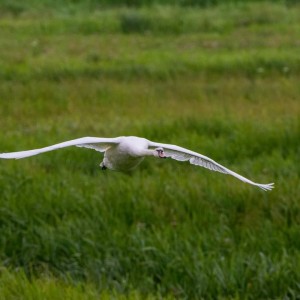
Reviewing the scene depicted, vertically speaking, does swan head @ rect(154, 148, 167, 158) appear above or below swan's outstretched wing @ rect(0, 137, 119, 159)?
below

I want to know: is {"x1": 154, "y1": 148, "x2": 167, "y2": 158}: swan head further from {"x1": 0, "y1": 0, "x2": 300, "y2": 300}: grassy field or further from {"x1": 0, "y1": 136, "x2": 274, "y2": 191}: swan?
{"x1": 0, "y1": 0, "x2": 300, "y2": 300}: grassy field

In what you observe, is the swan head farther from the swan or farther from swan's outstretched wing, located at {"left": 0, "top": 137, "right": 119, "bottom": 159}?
swan's outstretched wing, located at {"left": 0, "top": 137, "right": 119, "bottom": 159}

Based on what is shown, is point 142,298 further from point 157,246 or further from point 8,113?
point 8,113

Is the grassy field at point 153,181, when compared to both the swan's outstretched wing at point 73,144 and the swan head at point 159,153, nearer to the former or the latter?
the swan's outstretched wing at point 73,144

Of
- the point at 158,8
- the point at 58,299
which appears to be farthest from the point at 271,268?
the point at 158,8

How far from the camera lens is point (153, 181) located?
20.2 feet

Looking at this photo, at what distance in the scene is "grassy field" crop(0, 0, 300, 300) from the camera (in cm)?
496

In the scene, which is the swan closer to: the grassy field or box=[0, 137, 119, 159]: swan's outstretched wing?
box=[0, 137, 119, 159]: swan's outstretched wing

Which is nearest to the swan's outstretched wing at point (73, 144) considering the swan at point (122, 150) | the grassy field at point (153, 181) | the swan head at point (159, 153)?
the swan at point (122, 150)

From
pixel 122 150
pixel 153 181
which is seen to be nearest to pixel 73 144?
pixel 122 150

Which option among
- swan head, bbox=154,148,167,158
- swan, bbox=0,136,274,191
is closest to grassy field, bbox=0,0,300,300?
swan, bbox=0,136,274,191

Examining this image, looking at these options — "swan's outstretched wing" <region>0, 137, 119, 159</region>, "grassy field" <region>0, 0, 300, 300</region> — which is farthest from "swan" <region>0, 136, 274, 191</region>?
"grassy field" <region>0, 0, 300, 300</region>

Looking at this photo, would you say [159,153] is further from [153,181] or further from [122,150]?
[153,181]

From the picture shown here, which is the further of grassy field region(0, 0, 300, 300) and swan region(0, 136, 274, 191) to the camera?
grassy field region(0, 0, 300, 300)
